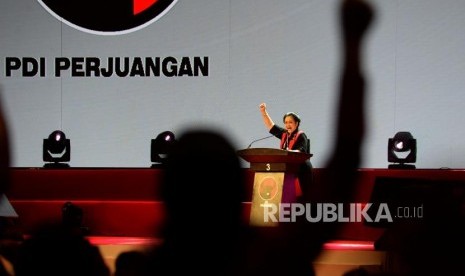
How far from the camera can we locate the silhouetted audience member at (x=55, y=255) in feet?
4.44

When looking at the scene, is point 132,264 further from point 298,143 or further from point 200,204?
point 298,143

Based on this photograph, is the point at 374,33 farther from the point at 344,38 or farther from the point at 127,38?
the point at 127,38

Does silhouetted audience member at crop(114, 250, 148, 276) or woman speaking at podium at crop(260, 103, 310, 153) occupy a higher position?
woman speaking at podium at crop(260, 103, 310, 153)

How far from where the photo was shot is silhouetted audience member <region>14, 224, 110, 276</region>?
1354 millimetres

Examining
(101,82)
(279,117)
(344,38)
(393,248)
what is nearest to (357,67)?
(344,38)

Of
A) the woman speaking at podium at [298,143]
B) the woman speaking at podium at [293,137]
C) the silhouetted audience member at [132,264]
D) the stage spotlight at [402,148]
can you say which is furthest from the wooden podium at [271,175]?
the silhouetted audience member at [132,264]

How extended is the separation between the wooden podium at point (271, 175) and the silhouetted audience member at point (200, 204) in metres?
2.42

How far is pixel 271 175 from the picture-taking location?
3.85 m

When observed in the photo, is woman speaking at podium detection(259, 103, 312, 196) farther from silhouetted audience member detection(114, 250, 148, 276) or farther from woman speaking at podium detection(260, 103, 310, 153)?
silhouetted audience member detection(114, 250, 148, 276)

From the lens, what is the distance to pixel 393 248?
1561 millimetres

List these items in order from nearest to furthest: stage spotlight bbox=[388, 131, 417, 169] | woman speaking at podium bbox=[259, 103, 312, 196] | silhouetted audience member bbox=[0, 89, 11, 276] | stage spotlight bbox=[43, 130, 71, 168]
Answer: silhouetted audience member bbox=[0, 89, 11, 276] < woman speaking at podium bbox=[259, 103, 312, 196] < stage spotlight bbox=[388, 131, 417, 169] < stage spotlight bbox=[43, 130, 71, 168]

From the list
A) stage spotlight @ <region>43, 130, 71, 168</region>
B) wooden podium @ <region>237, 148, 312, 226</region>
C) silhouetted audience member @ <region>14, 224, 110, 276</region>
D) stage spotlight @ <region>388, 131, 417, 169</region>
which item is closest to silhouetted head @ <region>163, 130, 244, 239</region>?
silhouetted audience member @ <region>14, 224, 110, 276</region>

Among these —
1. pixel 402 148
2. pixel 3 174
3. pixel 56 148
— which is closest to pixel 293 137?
pixel 402 148

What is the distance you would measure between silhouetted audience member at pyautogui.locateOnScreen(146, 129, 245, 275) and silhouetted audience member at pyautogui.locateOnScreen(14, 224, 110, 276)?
19cm
